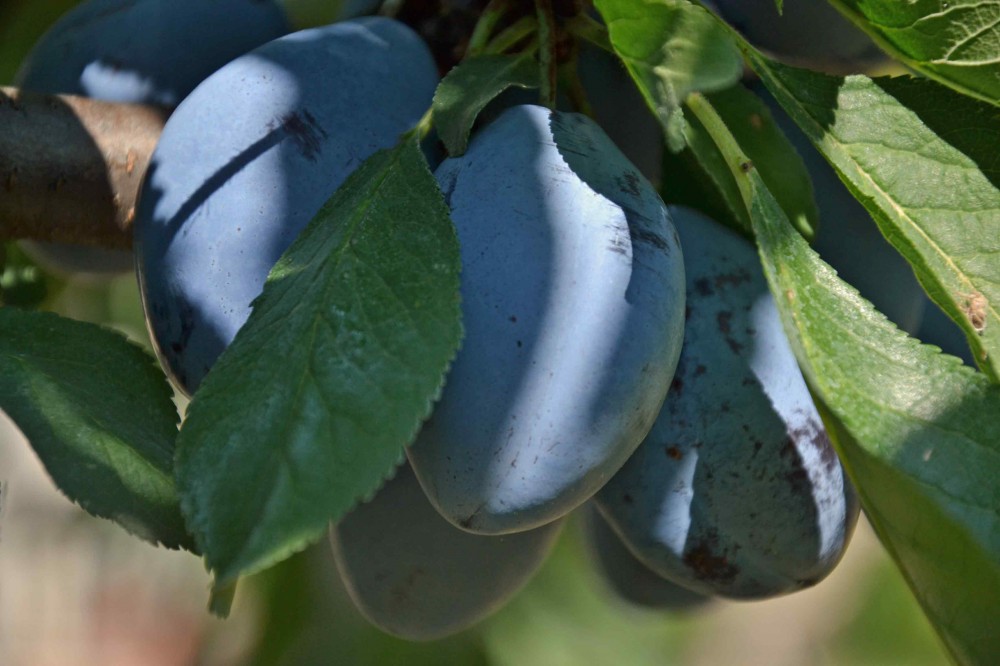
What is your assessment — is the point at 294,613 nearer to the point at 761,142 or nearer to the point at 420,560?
the point at 420,560

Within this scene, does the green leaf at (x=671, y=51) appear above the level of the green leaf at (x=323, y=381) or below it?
above

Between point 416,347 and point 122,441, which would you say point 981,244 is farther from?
point 122,441

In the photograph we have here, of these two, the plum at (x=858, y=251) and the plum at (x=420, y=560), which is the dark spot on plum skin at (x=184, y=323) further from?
the plum at (x=858, y=251)

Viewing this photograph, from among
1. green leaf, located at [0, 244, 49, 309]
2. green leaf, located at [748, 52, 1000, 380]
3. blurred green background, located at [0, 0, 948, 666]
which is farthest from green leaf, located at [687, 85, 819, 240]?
green leaf, located at [0, 244, 49, 309]

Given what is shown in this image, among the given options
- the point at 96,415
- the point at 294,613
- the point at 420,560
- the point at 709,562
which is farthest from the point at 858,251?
the point at 294,613

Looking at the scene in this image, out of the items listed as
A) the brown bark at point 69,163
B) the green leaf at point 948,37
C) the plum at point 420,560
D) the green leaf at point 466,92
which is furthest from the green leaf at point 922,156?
the brown bark at point 69,163

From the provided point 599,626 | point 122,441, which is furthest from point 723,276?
point 599,626
